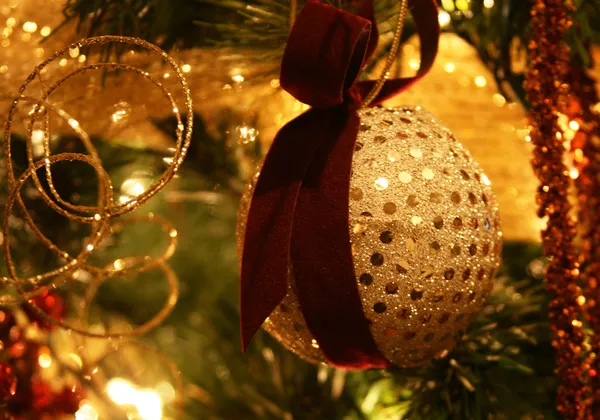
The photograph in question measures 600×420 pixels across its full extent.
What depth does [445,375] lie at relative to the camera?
1.70 feet

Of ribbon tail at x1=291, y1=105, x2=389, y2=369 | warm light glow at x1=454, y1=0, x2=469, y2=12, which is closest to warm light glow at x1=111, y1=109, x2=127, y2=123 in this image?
ribbon tail at x1=291, y1=105, x2=389, y2=369

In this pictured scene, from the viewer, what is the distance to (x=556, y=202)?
466 mm

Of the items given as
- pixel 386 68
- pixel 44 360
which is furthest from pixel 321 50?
pixel 44 360

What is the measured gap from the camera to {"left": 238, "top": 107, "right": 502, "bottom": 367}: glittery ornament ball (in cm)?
38

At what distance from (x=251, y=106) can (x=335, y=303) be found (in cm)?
Result: 29

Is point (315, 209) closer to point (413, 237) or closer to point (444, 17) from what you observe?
point (413, 237)

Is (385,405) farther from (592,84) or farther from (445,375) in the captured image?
(592,84)

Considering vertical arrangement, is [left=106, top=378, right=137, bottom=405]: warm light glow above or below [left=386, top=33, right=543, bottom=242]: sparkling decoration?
below

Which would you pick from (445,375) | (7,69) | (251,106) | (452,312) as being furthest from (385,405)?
(7,69)

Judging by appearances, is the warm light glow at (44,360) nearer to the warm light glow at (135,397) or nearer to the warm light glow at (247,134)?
the warm light glow at (135,397)

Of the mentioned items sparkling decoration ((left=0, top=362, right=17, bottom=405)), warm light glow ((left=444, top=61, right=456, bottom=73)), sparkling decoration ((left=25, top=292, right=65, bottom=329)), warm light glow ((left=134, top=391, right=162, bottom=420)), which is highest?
warm light glow ((left=444, top=61, right=456, bottom=73))

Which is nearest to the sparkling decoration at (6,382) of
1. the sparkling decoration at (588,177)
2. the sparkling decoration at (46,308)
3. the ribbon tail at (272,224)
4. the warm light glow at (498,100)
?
the sparkling decoration at (46,308)

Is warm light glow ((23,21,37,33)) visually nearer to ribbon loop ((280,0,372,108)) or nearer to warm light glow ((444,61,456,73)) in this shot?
ribbon loop ((280,0,372,108))

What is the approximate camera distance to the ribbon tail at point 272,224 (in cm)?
38
